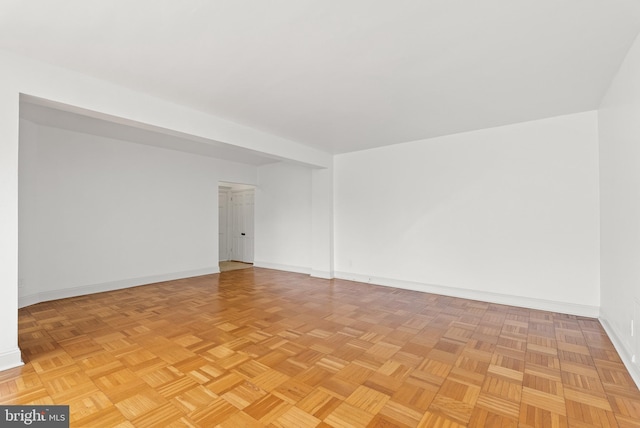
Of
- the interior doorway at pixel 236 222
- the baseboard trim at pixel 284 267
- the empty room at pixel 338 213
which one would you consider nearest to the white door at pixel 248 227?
the interior doorway at pixel 236 222

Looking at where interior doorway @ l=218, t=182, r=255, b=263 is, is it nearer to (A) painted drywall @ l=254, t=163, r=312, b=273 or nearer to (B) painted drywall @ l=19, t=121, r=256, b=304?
(A) painted drywall @ l=254, t=163, r=312, b=273

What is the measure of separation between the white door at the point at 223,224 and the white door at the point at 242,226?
0.56 ft

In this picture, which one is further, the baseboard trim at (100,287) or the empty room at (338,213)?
the baseboard trim at (100,287)

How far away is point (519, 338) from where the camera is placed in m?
3.10

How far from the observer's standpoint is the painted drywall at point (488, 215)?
12.6ft

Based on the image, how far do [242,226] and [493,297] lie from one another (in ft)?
20.9

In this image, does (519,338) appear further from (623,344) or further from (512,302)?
(512,302)

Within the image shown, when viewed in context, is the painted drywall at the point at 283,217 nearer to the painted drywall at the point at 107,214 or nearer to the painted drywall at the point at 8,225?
the painted drywall at the point at 107,214

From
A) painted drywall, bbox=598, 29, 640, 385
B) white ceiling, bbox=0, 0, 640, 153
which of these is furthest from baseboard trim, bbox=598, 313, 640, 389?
white ceiling, bbox=0, 0, 640, 153

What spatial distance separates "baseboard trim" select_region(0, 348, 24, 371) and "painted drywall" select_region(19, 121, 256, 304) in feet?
7.60

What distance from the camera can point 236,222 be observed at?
28.5 feet

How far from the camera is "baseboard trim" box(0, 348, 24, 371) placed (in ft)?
7.82

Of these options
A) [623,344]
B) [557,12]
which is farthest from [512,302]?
[557,12]

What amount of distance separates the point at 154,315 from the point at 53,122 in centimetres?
322
